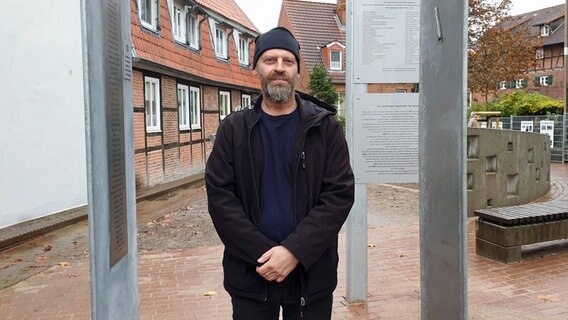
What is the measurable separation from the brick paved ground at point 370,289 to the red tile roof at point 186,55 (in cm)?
713

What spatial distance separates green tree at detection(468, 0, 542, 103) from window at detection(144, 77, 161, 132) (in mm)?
14731

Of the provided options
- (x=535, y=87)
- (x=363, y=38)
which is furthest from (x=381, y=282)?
(x=535, y=87)

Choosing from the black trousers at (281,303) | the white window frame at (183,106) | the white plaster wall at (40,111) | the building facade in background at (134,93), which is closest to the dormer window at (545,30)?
the building facade in background at (134,93)

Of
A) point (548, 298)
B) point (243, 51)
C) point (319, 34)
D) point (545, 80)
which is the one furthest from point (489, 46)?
point (545, 80)

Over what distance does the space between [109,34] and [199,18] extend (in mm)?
15598

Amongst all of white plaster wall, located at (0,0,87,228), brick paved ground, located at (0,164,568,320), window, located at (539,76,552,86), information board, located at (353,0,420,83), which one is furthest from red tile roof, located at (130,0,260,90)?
window, located at (539,76,552,86)

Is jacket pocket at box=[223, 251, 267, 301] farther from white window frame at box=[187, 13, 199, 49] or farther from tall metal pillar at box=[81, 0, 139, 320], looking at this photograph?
white window frame at box=[187, 13, 199, 49]

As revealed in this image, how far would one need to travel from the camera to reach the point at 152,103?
1338 cm

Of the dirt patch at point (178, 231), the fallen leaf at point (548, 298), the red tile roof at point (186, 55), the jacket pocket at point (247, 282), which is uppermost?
the red tile roof at point (186, 55)

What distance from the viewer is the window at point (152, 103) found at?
12947 millimetres

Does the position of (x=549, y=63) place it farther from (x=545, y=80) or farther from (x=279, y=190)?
(x=279, y=190)

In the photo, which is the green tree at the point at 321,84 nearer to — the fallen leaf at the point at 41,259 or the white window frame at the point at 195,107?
the white window frame at the point at 195,107

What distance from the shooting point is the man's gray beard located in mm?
2328

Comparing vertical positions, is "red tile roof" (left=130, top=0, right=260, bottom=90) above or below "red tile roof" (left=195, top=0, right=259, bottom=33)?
below
